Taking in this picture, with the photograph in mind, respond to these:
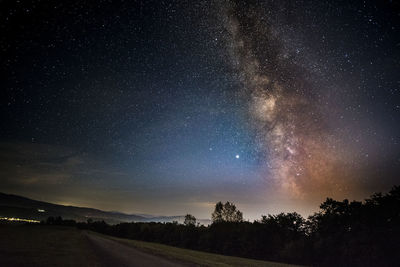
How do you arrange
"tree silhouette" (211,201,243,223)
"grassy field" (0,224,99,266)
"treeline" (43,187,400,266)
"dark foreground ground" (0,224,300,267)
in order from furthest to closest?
"tree silhouette" (211,201,243,223) → "treeline" (43,187,400,266) → "dark foreground ground" (0,224,300,267) → "grassy field" (0,224,99,266)

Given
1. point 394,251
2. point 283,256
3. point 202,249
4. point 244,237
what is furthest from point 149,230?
point 394,251

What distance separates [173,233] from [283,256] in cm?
2944

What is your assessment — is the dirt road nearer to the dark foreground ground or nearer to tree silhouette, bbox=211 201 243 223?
the dark foreground ground

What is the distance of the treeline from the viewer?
78.1ft

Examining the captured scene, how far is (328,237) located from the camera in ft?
90.1

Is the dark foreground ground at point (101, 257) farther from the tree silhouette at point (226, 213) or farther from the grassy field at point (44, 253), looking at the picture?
the tree silhouette at point (226, 213)

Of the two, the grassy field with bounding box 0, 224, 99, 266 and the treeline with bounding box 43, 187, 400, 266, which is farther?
the treeline with bounding box 43, 187, 400, 266

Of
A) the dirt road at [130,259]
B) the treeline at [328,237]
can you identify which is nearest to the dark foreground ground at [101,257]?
the dirt road at [130,259]

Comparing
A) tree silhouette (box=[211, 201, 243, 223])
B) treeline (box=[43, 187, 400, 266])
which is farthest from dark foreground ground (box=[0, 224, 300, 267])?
tree silhouette (box=[211, 201, 243, 223])

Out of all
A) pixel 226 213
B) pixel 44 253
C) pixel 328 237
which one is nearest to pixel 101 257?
pixel 44 253

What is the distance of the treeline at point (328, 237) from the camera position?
78.1ft

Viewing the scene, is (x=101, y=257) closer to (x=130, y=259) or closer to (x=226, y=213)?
(x=130, y=259)

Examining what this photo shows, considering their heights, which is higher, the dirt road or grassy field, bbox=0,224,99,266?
the dirt road

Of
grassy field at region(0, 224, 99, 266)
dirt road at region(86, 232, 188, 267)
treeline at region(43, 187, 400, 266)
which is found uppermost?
treeline at region(43, 187, 400, 266)
